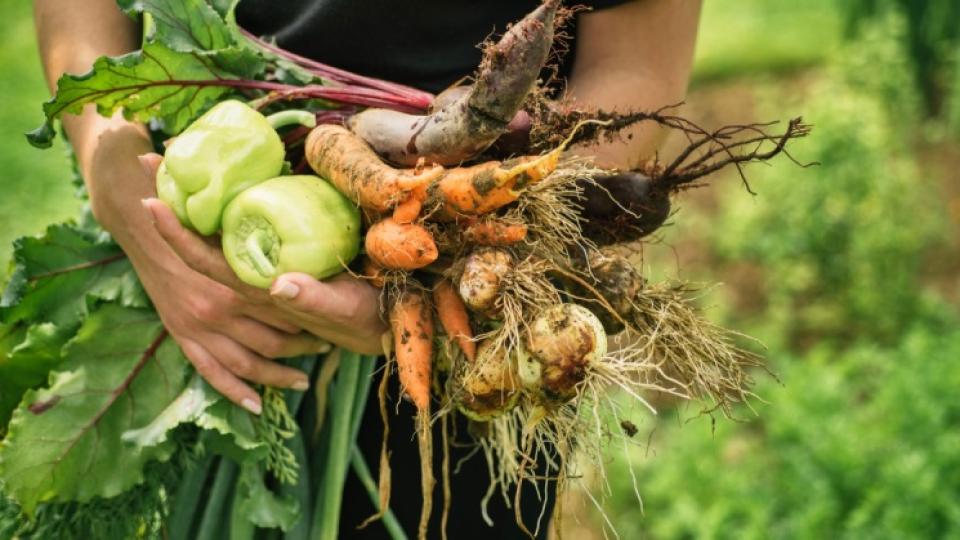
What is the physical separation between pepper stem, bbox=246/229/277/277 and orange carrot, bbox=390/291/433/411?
7.4 inches

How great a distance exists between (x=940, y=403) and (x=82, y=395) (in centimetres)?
227

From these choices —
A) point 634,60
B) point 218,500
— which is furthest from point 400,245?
point 218,500

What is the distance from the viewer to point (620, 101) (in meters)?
1.60

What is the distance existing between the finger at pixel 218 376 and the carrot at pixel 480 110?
1.35ft

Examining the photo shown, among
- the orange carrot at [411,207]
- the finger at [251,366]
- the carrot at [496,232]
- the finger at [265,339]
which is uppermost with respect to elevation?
the orange carrot at [411,207]

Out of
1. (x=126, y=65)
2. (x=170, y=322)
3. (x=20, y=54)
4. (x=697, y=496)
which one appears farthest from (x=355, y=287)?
(x=20, y=54)

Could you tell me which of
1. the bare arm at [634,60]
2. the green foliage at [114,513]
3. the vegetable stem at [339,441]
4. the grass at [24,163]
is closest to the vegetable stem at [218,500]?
the green foliage at [114,513]

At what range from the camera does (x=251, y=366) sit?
1.53 metres

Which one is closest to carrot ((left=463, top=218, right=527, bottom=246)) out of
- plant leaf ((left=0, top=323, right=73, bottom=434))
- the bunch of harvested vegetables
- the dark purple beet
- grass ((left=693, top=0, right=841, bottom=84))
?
the bunch of harvested vegetables

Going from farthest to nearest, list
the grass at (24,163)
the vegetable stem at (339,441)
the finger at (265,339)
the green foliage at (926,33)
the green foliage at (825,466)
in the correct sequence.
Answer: the grass at (24,163)
the green foliage at (926,33)
the green foliage at (825,466)
the vegetable stem at (339,441)
the finger at (265,339)

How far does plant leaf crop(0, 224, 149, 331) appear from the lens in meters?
1.63

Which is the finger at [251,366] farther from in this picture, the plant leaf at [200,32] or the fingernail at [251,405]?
the plant leaf at [200,32]

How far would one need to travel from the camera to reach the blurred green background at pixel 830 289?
108 inches

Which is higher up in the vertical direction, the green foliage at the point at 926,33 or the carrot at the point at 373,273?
the green foliage at the point at 926,33
